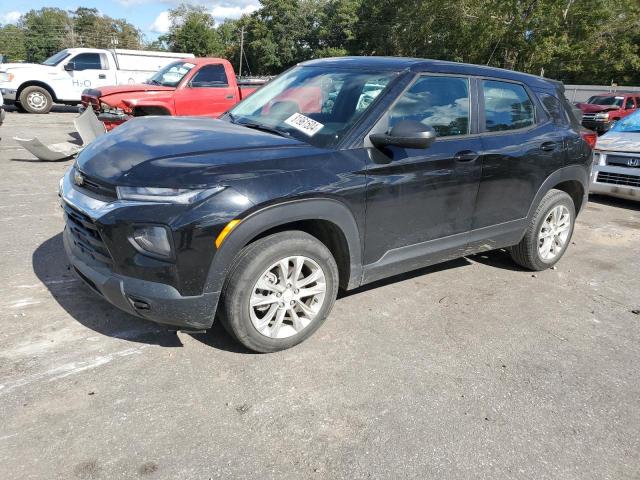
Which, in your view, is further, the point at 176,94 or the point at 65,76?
the point at 65,76

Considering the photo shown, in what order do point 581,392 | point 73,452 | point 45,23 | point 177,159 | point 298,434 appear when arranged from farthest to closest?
1. point 45,23
2. point 581,392
3. point 177,159
4. point 298,434
5. point 73,452

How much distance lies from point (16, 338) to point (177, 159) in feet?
5.17

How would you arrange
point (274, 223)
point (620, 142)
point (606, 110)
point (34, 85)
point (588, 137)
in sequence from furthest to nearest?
point (606, 110) → point (34, 85) → point (620, 142) → point (588, 137) → point (274, 223)

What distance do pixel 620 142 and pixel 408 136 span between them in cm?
633

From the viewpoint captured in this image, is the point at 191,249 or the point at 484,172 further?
the point at 484,172

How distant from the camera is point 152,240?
2.60 m

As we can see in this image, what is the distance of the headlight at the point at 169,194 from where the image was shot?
2.58 meters

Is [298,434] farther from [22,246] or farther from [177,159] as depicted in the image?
[22,246]

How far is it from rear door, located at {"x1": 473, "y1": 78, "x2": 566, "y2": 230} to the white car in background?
3.82 meters

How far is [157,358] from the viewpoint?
302cm

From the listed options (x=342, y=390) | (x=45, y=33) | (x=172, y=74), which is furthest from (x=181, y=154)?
(x=45, y=33)

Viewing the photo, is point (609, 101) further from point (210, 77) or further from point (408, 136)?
point (408, 136)

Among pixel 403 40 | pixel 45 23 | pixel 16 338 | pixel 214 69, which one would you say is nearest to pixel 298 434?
pixel 16 338

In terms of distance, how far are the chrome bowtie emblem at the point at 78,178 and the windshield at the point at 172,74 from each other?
7.25 metres
